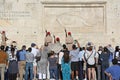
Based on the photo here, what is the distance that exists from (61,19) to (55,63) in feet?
29.7

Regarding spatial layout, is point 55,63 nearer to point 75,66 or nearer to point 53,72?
point 53,72

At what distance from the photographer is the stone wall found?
2803 centimetres

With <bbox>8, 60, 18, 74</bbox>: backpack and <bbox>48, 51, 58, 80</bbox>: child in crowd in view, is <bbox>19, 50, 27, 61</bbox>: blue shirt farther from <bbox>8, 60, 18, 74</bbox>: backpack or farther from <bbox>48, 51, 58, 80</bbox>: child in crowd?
Answer: <bbox>48, 51, 58, 80</bbox>: child in crowd

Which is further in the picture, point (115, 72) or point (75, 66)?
point (75, 66)

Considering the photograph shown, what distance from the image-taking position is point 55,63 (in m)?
19.7

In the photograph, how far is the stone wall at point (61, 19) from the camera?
28.0 m

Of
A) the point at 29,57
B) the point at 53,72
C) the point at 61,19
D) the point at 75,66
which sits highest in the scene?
the point at 61,19

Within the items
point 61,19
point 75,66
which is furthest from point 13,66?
point 61,19

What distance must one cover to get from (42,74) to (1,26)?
8.54 metres

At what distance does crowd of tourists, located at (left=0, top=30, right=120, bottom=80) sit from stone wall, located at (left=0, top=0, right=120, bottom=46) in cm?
679

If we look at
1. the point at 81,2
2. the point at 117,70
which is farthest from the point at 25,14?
the point at 117,70

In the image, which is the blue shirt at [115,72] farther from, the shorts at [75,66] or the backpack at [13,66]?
the backpack at [13,66]

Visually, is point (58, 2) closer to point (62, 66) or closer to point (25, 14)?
point (25, 14)

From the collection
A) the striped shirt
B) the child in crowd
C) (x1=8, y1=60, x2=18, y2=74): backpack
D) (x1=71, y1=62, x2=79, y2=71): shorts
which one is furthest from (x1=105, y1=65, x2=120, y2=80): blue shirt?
the striped shirt
